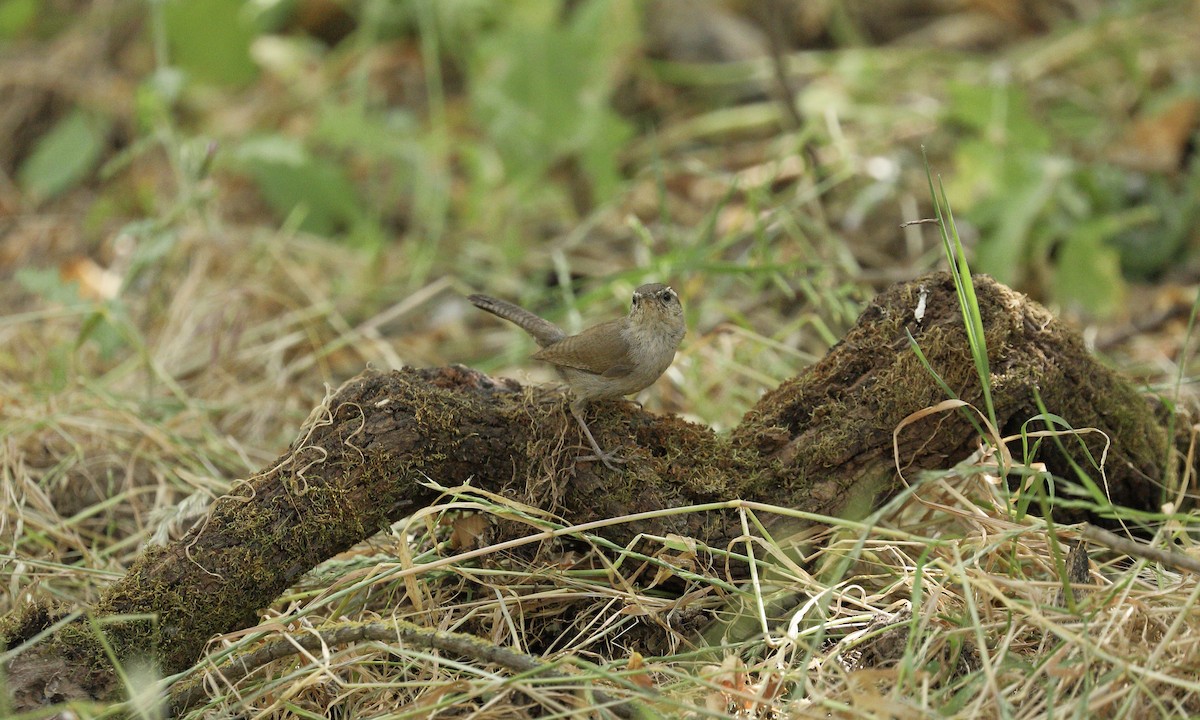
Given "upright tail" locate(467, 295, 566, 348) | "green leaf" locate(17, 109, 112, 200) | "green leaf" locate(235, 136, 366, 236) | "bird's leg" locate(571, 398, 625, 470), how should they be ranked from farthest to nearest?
"green leaf" locate(17, 109, 112, 200) → "green leaf" locate(235, 136, 366, 236) → "upright tail" locate(467, 295, 566, 348) → "bird's leg" locate(571, 398, 625, 470)

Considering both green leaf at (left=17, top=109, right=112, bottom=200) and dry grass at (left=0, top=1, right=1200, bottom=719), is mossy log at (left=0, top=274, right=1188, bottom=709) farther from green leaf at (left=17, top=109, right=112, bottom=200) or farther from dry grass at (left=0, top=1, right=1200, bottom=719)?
green leaf at (left=17, top=109, right=112, bottom=200)

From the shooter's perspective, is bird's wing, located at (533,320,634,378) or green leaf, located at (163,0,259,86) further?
green leaf, located at (163,0,259,86)

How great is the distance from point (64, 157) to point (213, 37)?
1.24m

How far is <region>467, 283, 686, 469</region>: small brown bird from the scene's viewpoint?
3047 millimetres

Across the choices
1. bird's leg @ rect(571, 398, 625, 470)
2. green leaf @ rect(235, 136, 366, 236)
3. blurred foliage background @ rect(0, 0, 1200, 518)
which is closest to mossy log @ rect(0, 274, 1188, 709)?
bird's leg @ rect(571, 398, 625, 470)

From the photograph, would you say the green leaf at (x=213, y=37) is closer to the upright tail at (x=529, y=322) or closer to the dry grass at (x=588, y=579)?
the dry grass at (x=588, y=579)

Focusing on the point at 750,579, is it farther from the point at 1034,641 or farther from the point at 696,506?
the point at 1034,641

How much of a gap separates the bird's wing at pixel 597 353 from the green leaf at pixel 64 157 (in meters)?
4.85

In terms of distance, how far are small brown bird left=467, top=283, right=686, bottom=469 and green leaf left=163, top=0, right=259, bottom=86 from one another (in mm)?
4078

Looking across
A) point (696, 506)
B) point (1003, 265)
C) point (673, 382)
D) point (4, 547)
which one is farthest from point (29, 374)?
point (1003, 265)

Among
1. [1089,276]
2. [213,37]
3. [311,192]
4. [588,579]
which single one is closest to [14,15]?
[213,37]

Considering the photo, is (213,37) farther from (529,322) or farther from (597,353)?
(597,353)

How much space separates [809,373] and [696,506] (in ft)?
1.92

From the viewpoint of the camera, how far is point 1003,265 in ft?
16.3
